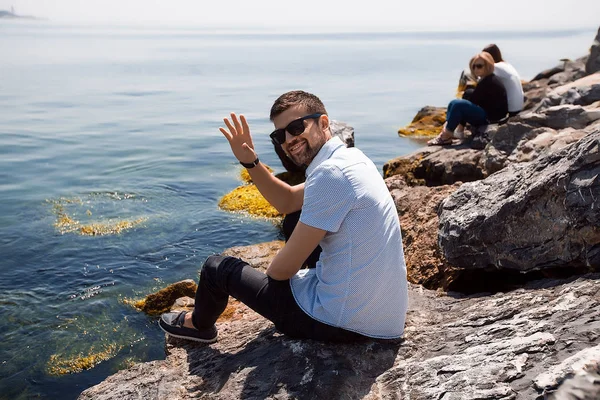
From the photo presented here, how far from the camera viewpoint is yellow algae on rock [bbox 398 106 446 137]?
2282cm

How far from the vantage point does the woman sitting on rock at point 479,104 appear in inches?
482

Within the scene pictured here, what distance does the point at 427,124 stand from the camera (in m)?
23.5

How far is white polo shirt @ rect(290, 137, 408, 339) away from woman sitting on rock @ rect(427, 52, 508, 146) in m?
8.14

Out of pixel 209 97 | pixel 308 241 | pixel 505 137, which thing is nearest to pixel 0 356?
pixel 308 241

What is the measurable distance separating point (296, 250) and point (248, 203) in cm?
891

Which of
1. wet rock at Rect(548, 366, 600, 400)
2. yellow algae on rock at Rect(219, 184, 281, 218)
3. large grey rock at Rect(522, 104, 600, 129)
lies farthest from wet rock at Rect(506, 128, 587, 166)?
wet rock at Rect(548, 366, 600, 400)

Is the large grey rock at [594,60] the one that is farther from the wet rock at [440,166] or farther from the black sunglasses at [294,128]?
the black sunglasses at [294,128]

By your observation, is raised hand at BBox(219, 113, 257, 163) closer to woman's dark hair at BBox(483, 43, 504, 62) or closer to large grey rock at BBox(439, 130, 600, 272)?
large grey rock at BBox(439, 130, 600, 272)

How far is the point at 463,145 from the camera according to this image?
12055mm

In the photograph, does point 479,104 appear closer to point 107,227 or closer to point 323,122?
point 107,227

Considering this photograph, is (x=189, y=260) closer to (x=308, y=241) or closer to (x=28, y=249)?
(x=28, y=249)

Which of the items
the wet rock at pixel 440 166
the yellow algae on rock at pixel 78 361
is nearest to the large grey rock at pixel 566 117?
the wet rock at pixel 440 166

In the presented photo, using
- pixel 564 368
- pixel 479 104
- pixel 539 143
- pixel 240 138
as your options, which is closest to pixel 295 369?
pixel 564 368

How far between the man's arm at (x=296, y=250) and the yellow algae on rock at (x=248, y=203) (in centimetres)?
777
